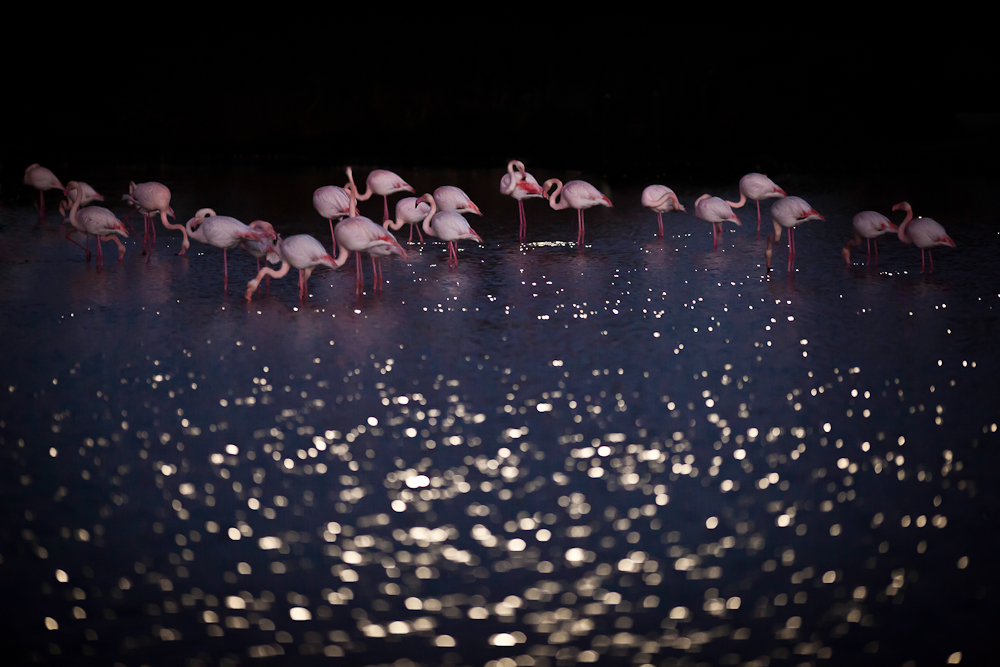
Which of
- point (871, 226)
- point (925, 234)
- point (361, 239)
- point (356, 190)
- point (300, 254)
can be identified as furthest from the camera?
point (356, 190)

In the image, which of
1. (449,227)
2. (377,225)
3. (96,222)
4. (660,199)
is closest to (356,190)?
(449,227)

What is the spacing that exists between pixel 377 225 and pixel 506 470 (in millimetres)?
3355

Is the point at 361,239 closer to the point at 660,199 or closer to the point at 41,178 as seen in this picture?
the point at 660,199

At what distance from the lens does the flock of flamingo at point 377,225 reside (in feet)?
21.4

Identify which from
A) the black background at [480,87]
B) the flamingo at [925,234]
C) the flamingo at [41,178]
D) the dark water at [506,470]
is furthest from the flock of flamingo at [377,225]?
the black background at [480,87]

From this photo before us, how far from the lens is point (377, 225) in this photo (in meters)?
6.62

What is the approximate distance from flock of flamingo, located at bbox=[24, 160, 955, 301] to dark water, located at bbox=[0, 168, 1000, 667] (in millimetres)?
313

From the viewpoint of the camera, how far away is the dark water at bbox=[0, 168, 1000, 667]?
8.68 ft

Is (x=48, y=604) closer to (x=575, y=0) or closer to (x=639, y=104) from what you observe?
(x=639, y=104)

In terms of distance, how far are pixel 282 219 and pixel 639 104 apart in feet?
29.8

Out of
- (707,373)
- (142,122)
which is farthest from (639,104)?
(707,373)

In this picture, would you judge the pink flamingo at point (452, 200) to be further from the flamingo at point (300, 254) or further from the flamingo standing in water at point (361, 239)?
the flamingo at point (300, 254)

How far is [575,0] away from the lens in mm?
20219

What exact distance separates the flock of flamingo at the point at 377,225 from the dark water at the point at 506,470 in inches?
12.3
